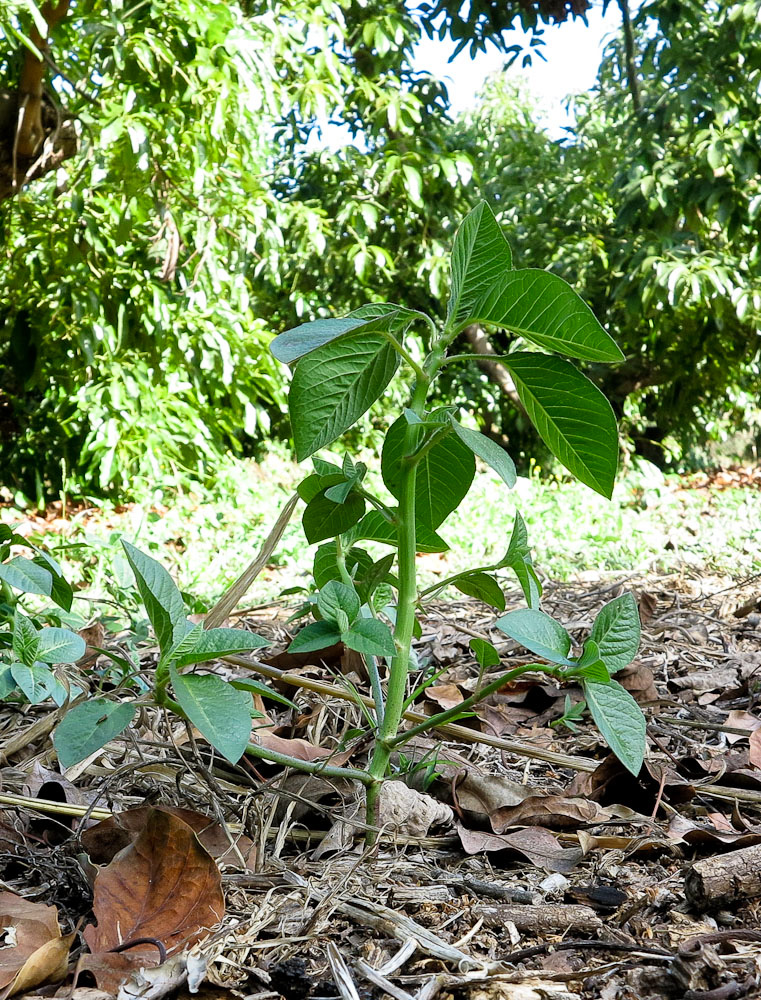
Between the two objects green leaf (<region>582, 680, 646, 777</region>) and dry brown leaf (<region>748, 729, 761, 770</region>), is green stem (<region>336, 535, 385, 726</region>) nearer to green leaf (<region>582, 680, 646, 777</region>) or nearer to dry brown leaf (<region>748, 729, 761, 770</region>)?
green leaf (<region>582, 680, 646, 777</region>)

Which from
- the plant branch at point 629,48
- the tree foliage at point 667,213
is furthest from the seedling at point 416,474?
the tree foliage at point 667,213

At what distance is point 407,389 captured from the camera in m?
5.96

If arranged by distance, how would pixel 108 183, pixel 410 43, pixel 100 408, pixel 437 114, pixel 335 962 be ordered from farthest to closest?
pixel 437 114, pixel 410 43, pixel 100 408, pixel 108 183, pixel 335 962

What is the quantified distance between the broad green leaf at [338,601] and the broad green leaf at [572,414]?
0.73 ft

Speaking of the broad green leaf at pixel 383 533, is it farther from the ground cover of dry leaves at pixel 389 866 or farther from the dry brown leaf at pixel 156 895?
the dry brown leaf at pixel 156 895

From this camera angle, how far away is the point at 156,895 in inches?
28.6

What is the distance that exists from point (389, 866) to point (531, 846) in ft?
0.49

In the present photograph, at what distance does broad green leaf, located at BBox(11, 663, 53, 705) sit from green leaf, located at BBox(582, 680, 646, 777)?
1.55 feet

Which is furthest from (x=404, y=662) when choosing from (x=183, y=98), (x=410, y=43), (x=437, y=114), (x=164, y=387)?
(x=437, y=114)

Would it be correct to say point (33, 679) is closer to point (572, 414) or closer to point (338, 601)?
point (338, 601)

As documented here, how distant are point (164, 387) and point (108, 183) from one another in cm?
102

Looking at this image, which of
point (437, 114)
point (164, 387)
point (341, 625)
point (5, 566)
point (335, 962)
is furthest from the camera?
point (437, 114)

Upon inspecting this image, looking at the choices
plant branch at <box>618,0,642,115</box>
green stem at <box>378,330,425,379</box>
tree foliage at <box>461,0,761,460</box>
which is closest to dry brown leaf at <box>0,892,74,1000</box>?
green stem at <box>378,330,425,379</box>

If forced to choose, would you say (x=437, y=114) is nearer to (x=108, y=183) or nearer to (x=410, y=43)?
(x=410, y=43)
